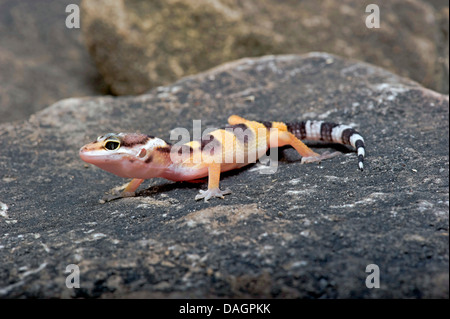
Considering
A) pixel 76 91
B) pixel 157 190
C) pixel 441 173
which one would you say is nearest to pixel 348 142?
pixel 441 173

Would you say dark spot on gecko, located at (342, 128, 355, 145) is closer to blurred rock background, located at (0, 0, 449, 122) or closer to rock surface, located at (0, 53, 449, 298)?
rock surface, located at (0, 53, 449, 298)

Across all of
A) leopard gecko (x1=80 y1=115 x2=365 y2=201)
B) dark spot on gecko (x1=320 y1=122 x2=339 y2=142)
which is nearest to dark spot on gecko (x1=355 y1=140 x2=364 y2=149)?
leopard gecko (x1=80 y1=115 x2=365 y2=201)

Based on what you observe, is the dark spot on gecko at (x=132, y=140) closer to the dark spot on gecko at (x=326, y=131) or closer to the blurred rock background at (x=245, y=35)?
Result: the dark spot on gecko at (x=326, y=131)

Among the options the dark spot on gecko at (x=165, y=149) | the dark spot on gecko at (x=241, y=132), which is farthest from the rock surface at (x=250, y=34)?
the dark spot on gecko at (x=165, y=149)

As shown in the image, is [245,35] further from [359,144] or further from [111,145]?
[111,145]

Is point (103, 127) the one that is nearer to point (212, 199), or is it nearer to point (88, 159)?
point (88, 159)
